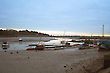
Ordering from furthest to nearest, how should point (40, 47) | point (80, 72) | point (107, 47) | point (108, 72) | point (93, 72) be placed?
point (40, 47) → point (107, 47) → point (80, 72) → point (93, 72) → point (108, 72)

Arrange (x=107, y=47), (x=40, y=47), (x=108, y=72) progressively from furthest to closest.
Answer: (x=40, y=47) < (x=107, y=47) < (x=108, y=72)

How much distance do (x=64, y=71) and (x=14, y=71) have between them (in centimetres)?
459

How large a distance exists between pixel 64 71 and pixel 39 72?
2.34 metres

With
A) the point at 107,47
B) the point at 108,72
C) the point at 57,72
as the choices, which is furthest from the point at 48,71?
the point at 107,47

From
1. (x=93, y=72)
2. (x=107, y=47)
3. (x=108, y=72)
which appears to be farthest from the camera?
(x=107, y=47)

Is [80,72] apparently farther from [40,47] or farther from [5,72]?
[40,47]

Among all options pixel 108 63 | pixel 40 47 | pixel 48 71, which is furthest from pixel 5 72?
pixel 40 47

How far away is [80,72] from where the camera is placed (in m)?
19.6

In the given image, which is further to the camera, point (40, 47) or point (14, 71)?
point (40, 47)

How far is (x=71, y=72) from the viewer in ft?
65.9

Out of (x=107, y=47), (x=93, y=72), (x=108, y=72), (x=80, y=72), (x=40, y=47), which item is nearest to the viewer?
(x=108, y=72)

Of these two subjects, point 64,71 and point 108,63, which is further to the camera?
point 64,71

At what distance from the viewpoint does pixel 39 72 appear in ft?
66.2

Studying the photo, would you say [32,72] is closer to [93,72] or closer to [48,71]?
[48,71]
